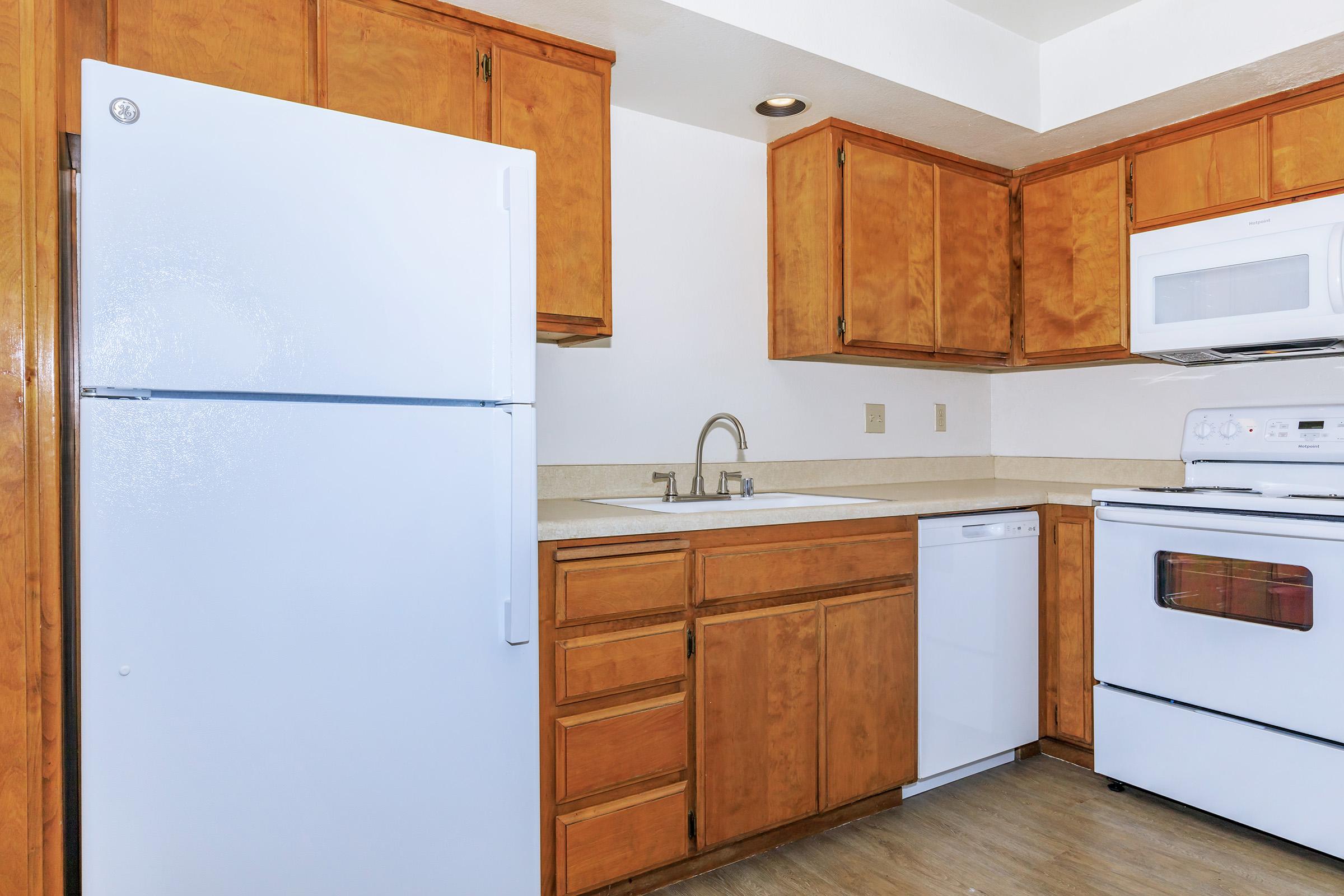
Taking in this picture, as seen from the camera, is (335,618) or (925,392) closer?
(335,618)

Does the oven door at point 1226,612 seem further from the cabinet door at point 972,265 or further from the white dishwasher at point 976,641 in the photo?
the cabinet door at point 972,265

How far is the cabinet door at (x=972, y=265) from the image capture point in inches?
110

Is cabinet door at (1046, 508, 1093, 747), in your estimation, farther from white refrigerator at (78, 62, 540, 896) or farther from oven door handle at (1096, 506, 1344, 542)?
white refrigerator at (78, 62, 540, 896)

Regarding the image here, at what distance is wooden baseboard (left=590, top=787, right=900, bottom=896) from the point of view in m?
1.85

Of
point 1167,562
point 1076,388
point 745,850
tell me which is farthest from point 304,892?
point 1076,388

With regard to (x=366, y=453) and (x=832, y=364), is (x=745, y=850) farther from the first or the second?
(x=832, y=364)

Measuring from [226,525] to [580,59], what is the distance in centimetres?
144

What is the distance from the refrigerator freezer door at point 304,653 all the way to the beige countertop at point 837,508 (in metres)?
0.27

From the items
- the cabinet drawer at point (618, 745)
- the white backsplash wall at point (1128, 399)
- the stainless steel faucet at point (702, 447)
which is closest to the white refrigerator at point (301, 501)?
the cabinet drawer at point (618, 745)

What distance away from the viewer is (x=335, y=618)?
1320 mm

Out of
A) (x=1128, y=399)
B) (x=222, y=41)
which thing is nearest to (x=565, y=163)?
(x=222, y=41)

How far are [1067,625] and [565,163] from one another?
2.09m

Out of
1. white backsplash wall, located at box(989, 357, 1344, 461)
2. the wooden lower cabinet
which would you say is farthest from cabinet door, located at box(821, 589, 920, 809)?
white backsplash wall, located at box(989, 357, 1344, 461)

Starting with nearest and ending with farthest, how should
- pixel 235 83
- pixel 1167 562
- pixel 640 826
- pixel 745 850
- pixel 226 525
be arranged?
pixel 226 525 < pixel 235 83 < pixel 640 826 < pixel 745 850 < pixel 1167 562
